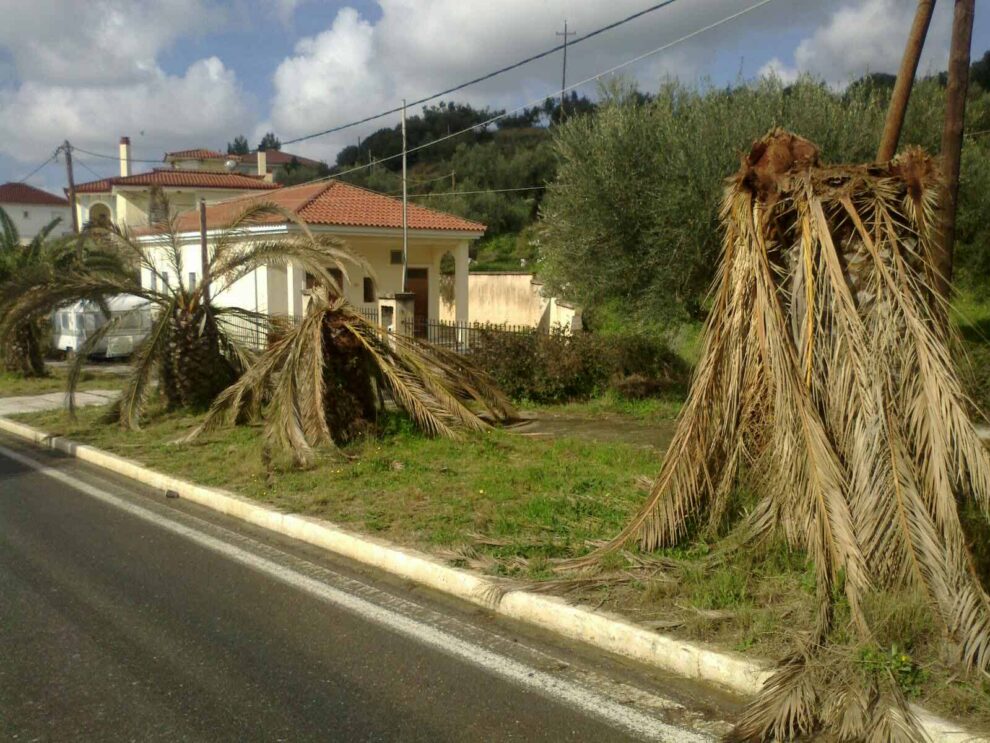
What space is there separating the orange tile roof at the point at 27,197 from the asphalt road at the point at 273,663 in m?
82.8

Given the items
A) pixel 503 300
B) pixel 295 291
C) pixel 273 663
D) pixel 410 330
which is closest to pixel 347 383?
pixel 410 330

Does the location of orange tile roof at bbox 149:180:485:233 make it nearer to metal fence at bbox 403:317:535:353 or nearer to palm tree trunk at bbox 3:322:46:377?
palm tree trunk at bbox 3:322:46:377

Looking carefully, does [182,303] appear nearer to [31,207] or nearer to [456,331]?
[456,331]

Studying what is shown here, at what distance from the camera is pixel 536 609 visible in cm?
603

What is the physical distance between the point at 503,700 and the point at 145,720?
1840 mm

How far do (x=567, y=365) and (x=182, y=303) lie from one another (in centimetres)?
595

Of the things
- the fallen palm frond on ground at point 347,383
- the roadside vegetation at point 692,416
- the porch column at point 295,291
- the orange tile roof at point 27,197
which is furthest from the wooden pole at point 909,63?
the orange tile roof at point 27,197

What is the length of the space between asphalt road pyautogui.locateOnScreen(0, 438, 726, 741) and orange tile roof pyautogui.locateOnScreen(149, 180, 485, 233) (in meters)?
17.8

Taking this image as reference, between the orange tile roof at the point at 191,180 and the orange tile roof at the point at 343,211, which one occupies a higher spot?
the orange tile roof at the point at 191,180

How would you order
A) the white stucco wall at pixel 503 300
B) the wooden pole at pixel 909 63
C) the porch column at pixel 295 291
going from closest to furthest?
1. the wooden pole at pixel 909 63
2. the porch column at pixel 295 291
3. the white stucco wall at pixel 503 300

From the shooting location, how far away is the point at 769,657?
499cm

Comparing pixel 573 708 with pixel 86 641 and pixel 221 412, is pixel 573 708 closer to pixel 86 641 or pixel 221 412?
pixel 86 641

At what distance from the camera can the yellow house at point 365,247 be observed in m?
24.8

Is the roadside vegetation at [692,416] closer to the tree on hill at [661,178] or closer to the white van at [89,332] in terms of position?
the tree on hill at [661,178]
